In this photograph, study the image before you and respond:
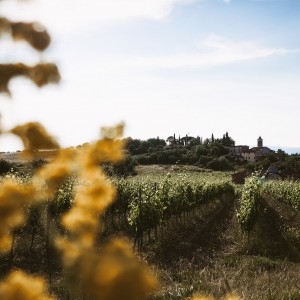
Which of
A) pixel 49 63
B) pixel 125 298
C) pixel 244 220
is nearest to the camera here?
pixel 125 298

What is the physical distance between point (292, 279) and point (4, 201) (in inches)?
303

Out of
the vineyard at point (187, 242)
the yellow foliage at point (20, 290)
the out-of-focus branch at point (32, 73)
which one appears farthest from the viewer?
the vineyard at point (187, 242)

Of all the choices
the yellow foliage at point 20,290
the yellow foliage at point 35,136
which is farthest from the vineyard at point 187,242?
the yellow foliage at point 20,290

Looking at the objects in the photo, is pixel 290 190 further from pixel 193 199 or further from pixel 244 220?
pixel 244 220

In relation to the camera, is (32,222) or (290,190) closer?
(32,222)

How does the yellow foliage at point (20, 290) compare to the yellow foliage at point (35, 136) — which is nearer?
the yellow foliage at point (20, 290)

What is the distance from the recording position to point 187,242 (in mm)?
12562

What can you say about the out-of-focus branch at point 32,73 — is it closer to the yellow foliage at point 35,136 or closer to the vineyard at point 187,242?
the yellow foliage at point 35,136

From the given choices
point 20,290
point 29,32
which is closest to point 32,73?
point 29,32

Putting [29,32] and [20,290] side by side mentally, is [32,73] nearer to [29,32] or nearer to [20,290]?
[29,32]

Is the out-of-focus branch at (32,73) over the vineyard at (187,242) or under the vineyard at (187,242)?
over

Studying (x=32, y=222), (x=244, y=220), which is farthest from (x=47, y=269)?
(x=244, y=220)

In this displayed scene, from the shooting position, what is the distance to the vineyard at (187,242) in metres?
7.06

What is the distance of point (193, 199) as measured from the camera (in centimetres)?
1897
